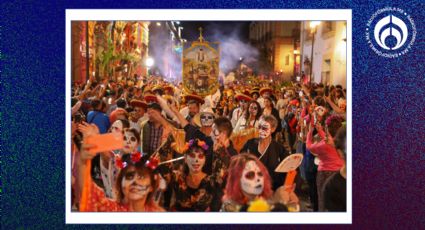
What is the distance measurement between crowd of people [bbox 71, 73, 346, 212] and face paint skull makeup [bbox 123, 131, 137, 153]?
0.5 inches

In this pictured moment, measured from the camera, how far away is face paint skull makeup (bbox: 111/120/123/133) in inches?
261

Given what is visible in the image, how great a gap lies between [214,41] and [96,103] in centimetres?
127

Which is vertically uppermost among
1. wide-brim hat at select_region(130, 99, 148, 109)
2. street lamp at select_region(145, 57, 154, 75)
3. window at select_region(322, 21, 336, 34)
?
window at select_region(322, 21, 336, 34)

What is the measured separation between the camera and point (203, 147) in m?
6.68

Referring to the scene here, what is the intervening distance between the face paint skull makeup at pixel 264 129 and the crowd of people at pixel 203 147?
2 cm

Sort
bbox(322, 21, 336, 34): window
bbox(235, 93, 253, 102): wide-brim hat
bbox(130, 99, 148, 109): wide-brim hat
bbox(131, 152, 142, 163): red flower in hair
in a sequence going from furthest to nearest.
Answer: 1. bbox(235, 93, 253, 102): wide-brim hat
2. bbox(130, 99, 148, 109): wide-brim hat
3. bbox(131, 152, 142, 163): red flower in hair
4. bbox(322, 21, 336, 34): window

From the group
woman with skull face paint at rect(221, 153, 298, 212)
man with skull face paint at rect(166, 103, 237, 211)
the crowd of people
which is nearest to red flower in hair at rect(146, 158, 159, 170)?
the crowd of people

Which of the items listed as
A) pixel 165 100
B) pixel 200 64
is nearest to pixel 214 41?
pixel 200 64

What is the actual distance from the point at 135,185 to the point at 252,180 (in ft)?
3.61

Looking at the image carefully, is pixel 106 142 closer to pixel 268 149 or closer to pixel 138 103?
pixel 138 103

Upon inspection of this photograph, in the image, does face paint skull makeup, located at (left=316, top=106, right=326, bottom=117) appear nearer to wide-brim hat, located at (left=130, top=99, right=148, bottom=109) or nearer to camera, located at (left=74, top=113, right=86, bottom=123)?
wide-brim hat, located at (left=130, top=99, right=148, bottom=109)

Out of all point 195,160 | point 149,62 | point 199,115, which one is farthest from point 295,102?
point 149,62

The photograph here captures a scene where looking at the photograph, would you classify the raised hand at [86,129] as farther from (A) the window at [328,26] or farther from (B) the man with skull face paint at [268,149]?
(A) the window at [328,26]

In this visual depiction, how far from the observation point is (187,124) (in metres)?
6.71
